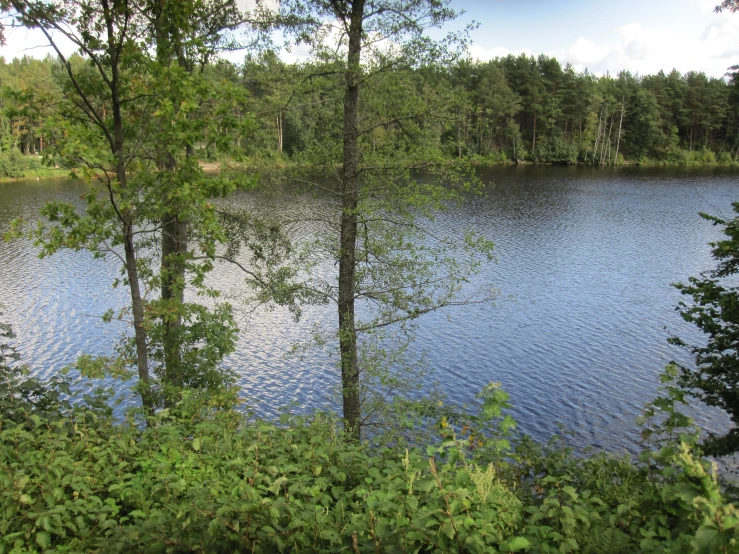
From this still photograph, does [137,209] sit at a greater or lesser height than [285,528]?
greater

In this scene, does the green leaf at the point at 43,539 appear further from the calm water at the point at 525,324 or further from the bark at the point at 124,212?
the calm water at the point at 525,324

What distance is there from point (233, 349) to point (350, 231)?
3576 mm

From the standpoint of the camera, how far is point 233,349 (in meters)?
10.8

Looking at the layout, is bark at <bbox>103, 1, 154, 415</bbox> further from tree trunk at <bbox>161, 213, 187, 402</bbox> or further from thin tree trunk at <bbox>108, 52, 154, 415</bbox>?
tree trunk at <bbox>161, 213, 187, 402</bbox>

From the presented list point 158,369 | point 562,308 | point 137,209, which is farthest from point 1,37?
point 562,308

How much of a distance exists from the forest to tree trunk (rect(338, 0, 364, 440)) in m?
0.05

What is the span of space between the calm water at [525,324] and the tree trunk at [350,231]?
69.5 inches

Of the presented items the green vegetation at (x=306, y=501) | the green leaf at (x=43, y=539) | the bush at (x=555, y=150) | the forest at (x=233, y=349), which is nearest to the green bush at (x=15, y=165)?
the forest at (x=233, y=349)

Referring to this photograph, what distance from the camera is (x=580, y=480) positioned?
7402 mm

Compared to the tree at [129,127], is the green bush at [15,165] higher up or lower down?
lower down

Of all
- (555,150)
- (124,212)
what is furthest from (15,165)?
(555,150)

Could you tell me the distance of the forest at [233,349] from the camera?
3953 millimetres

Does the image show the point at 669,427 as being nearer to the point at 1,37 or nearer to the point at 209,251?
the point at 209,251

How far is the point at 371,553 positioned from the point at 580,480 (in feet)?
15.9
